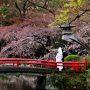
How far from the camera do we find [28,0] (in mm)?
35344

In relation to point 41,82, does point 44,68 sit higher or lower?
higher

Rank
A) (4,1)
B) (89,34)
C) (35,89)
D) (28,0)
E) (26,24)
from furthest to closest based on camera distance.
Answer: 1. (4,1)
2. (28,0)
3. (26,24)
4. (89,34)
5. (35,89)

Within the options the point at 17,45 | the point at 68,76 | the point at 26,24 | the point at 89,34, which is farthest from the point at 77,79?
the point at 26,24

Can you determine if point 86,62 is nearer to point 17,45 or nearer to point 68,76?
point 68,76

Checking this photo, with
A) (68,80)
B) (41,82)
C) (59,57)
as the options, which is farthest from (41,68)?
(41,82)

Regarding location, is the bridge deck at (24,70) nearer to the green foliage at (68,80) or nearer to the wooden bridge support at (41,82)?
the green foliage at (68,80)

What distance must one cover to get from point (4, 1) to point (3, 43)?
6.50 m

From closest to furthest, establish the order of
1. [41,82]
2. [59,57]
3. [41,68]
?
[59,57]
[41,68]
[41,82]

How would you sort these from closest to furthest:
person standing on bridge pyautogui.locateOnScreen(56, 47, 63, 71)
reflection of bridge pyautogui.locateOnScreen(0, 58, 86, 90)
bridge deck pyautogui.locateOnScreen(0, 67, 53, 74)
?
reflection of bridge pyautogui.locateOnScreen(0, 58, 86, 90)
person standing on bridge pyautogui.locateOnScreen(56, 47, 63, 71)
bridge deck pyautogui.locateOnScreen(0, 67, 53, 74)

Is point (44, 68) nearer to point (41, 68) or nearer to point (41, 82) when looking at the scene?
point (41, 68)

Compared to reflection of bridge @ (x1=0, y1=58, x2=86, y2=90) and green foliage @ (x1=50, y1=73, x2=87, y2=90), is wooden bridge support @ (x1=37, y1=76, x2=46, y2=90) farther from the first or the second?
green foliage @ (x1=50, y1=73, x2=87, y2=90)

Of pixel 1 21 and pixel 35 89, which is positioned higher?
pixel 1 21

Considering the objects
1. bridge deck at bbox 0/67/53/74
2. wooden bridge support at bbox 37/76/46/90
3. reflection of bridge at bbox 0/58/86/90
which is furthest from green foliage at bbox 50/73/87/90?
wooden bridge support at bbox 37/76/46/90

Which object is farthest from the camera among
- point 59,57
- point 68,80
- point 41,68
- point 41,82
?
point 41,82
